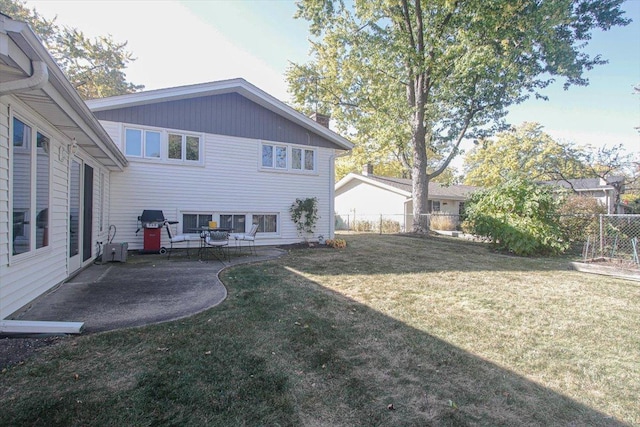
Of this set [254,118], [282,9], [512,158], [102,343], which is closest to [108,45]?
[282,9]

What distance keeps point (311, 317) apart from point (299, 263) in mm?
3780

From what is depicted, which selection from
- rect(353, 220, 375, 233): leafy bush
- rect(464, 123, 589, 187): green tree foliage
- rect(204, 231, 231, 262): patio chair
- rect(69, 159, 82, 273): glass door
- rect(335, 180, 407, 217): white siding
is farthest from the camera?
rect(464, 123, 589, 187): green tree foliage

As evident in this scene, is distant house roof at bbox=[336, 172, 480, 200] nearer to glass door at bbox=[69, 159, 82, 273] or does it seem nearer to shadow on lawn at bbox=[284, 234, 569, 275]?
shadow on lawn at bbox=[284, 234, 569, 275]

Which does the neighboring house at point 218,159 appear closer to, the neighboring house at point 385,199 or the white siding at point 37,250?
the white siding at point 37,250

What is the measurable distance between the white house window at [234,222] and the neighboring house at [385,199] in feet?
40.6

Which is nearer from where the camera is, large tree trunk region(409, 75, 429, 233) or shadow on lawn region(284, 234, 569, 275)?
shadow on lawn region(284, 234, 569, 275)

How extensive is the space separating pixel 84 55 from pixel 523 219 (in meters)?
30.1

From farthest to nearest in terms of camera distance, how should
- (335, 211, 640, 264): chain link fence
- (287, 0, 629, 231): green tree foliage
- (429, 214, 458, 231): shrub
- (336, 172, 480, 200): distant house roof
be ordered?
(336, 172, 480, 200): distant house roof, (429, 214, 458, 231): shrub, (287, 0, 629, 231): green tree foliage, (335, 211, 640, 264): chain link fence

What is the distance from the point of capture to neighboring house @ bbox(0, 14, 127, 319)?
111 inches

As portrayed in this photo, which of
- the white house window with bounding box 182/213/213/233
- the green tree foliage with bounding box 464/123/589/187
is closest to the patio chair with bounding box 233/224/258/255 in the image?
the white house window with bounding box 182/213/213/233

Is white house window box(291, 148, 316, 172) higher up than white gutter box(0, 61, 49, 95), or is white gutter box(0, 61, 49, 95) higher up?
white house window box(291, 148, 316, 172)

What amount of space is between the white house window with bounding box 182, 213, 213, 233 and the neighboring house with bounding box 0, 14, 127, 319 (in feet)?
12.1

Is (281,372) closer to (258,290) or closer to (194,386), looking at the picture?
(194,386)

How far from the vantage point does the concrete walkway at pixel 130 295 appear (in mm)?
3680
